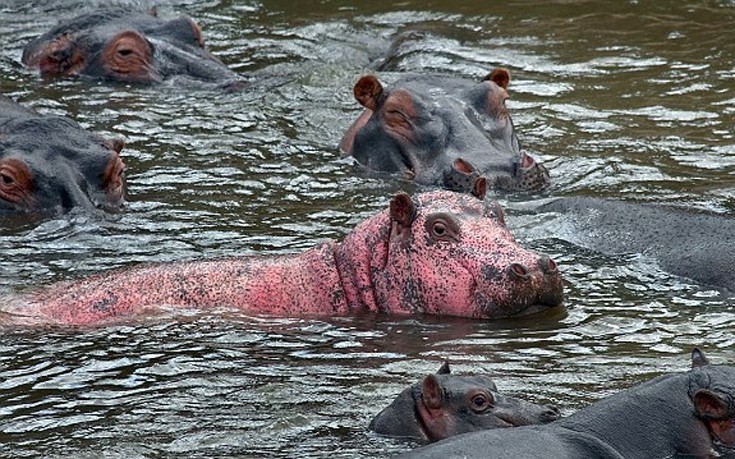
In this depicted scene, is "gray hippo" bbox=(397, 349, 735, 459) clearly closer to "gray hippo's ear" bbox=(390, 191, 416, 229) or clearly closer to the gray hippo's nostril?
the gray hippo's nostril

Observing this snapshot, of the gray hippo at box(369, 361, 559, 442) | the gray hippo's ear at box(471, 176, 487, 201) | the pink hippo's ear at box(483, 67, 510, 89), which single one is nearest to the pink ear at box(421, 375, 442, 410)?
the gray hippo at box(369, 361, 559, 442)

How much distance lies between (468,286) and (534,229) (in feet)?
5.05

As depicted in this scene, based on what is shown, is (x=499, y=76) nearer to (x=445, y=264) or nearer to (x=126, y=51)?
(x=126, y=51)

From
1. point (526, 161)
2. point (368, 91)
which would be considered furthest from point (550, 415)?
point (368, 91)

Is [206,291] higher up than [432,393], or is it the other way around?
[432,393]

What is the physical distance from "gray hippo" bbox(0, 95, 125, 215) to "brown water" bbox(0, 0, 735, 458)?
0.69 feet

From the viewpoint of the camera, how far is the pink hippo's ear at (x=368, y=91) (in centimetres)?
1163

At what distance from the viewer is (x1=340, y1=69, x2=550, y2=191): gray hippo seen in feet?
35.8

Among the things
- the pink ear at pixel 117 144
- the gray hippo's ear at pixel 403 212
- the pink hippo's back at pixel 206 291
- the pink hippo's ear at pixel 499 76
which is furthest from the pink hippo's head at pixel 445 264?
the pink hippo's ear at pixel 499 76

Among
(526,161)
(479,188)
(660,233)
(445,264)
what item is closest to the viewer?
(445,264)

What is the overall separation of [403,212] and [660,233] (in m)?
1.67

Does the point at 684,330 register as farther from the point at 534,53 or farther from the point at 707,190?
the point at 534,53

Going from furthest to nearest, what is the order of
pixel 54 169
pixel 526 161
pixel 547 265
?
pixel 526 161 < pixel 54 169 < pixel 547 265

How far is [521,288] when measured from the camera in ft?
27.0
